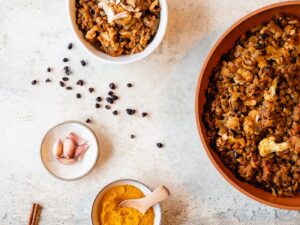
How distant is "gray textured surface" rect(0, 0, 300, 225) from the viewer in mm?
2281

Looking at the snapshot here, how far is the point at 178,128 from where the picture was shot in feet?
7.54

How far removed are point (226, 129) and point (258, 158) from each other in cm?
18

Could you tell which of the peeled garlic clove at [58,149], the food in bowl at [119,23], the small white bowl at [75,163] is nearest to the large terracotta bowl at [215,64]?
the food in bowl at [119,23]

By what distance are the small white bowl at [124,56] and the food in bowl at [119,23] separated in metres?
0.02

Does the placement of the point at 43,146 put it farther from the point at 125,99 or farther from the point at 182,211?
the point at 182,211

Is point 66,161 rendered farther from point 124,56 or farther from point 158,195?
point 124,56

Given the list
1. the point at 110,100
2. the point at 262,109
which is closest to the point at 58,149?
the point at 110,100

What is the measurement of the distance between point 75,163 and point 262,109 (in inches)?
35.8

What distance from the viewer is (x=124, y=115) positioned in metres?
2.30

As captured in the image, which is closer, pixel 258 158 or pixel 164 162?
pixel 258 158

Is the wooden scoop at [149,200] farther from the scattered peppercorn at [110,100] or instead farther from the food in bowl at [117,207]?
the scattered peppercorn at [110,100]

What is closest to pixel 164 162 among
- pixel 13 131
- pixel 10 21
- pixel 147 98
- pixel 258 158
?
pixel 147 98

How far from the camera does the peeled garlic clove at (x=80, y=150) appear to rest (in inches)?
89.3

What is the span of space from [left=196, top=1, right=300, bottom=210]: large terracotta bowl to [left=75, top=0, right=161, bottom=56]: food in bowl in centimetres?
30
